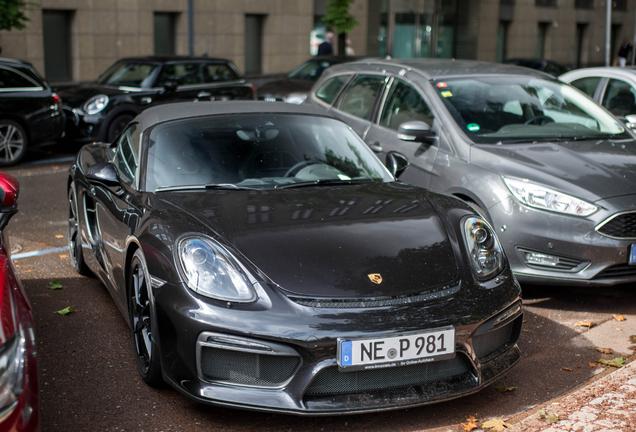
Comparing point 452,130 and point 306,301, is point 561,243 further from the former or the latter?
point 306,301

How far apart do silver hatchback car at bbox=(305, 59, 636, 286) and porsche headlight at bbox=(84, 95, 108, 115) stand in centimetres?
556

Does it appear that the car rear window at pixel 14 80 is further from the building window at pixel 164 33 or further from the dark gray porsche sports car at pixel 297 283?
the building window at pixel 164 33

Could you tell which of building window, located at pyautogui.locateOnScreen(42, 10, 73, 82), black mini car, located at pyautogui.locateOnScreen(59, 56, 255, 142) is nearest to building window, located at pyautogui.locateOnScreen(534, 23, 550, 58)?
building window, located at pyautogui.locateOnScreen(42, 10, 73, 82)

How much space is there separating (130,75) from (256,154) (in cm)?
926

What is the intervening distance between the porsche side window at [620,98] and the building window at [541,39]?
29.4 metres

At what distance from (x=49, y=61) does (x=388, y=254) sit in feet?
56.6

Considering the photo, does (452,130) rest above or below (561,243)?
above

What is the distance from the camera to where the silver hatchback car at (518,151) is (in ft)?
16.1

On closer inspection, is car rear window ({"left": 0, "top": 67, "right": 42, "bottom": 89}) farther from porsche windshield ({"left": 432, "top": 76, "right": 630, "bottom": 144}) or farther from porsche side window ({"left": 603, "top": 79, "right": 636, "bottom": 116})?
porsche side window ({"left": 603, "top": 79, "right": 636, "bottom": 116})

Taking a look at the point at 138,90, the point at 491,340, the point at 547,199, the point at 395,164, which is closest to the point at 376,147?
the point at 395,164

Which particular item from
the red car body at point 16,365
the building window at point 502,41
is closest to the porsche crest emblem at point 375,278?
the red car body at point 16,365

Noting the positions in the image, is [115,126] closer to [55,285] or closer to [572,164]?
[55,285]

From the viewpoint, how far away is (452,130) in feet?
19.3

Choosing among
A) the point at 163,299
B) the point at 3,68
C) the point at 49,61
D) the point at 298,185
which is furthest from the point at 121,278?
the point at 49,61
